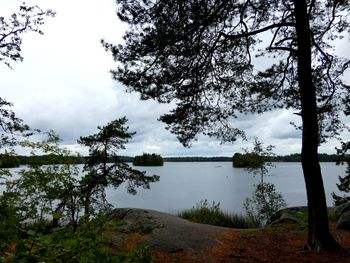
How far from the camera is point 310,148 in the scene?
301 inches

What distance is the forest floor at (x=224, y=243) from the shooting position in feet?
24.9

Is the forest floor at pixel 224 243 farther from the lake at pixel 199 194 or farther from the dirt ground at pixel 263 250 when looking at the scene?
the lake at pixel 199 194

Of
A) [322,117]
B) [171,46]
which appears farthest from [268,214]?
[171,46]

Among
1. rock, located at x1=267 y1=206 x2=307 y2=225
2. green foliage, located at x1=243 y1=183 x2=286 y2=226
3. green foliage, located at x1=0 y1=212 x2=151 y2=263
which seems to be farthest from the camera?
green foliage, located at x1=243 y1=183 x2=286 y2=226

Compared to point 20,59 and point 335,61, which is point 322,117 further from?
point 20,59

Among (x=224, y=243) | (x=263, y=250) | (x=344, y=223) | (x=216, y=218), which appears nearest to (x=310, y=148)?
(x=263, y=250)

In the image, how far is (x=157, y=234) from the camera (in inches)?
358

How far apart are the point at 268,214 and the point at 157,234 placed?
325 inches

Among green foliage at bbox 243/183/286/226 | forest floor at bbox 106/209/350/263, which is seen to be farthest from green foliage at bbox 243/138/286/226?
forest floor at bbox 106/209/350/263

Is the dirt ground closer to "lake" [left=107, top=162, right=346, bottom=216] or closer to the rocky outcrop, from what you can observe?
the rocky outcrop

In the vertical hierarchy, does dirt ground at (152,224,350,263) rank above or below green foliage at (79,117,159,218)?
below

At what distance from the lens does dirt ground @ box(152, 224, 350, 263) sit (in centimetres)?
741

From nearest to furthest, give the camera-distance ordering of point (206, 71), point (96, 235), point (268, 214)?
1. point (96, 235)
2. point (206, 71)
3. point (268, 214)

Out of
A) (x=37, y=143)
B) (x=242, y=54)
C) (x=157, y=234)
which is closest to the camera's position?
(x=37, y=143)
